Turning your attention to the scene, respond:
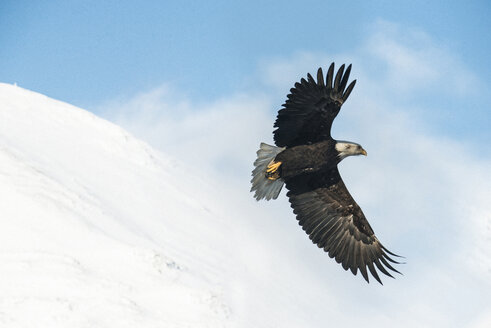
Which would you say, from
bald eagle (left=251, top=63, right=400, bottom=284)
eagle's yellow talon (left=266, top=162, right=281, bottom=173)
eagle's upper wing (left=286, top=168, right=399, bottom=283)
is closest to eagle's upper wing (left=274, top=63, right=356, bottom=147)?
bald eagle (left=251, top=63, right=400, bottom=284)

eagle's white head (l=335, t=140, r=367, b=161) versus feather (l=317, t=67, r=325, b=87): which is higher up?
feather (l=317, t=67, r=325, b=87)

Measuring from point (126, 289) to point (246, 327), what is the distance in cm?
1434

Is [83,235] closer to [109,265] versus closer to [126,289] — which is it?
[109,265]

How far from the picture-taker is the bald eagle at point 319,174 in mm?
12461

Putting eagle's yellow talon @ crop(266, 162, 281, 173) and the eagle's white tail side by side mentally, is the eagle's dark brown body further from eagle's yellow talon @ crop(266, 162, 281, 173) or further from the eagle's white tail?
Answer: the eagle's white tail

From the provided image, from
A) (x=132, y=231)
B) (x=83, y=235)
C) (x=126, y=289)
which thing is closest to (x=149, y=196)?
(x=132, y=231)

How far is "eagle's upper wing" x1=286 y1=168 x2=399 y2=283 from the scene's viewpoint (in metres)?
14.2

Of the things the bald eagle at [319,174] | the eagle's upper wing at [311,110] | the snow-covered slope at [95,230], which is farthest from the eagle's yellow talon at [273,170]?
the snow-covered slope at [95,230]

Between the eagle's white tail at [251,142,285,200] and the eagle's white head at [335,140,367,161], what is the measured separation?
1326 mm

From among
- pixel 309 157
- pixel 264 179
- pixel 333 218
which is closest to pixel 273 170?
pixel 264 179

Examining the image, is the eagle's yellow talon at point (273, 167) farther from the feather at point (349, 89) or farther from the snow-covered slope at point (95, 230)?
the snow-covered slope at point (95, 230)

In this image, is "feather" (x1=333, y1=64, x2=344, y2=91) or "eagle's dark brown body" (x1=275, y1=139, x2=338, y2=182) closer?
"feather" (x1=333, y1=64, x2=344, y2=91)

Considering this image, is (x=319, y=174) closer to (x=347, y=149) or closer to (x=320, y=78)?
(x=347, y=149)

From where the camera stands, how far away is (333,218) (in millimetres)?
14367
